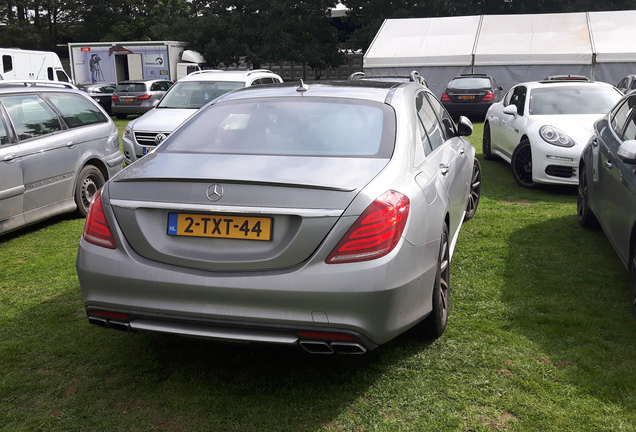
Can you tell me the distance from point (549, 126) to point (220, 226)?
6.46 metres

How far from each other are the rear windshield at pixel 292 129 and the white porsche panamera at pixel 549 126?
4.89 meters

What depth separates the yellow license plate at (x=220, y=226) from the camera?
2824 millimetres

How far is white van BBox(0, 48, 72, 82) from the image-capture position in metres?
20.9

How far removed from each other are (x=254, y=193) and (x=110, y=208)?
0.76 m

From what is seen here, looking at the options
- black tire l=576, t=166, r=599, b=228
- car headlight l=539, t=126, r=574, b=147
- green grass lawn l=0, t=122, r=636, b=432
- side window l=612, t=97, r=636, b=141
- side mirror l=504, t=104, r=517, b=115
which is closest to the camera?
green grass lawn l=0, t=122, r=636, b=432

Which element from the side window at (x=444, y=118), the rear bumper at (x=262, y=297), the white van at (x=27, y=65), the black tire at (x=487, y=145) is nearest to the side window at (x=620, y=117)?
the side window at (x=444, y=118)

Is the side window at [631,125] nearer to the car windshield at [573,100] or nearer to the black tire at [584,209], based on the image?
the black tire at [584,209]

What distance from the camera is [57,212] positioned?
663 centimetres

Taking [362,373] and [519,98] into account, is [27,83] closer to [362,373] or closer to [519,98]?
[362,373]

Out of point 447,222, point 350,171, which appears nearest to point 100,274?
point 350,171

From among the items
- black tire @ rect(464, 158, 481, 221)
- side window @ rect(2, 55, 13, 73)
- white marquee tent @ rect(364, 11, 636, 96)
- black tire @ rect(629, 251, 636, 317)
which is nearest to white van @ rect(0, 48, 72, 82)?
side window @ rect(2, 55, 13, 73)

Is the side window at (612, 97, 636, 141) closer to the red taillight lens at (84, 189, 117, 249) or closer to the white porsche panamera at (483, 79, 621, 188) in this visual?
the white porsche panamera at (483, 79, 621, 188)

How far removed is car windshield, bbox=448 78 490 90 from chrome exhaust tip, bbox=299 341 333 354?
18376 millimetres

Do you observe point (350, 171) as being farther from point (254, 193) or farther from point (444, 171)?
point (444, 171)
